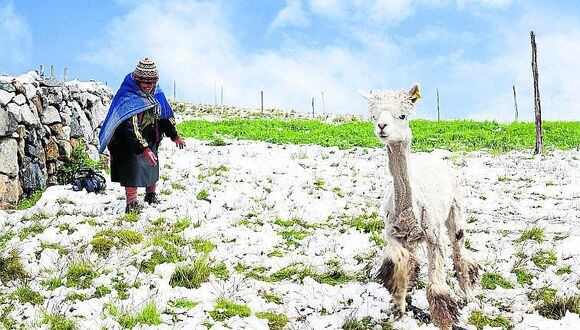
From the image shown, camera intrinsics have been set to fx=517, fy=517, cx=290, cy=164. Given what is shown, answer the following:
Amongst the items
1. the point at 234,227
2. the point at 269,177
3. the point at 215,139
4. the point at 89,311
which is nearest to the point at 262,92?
the point at 215,139

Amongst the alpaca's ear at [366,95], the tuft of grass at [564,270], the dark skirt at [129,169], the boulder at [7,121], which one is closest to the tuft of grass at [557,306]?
the tuft of grass at [564,270]

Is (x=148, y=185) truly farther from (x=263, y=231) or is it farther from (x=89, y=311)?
(x=89, y=311)

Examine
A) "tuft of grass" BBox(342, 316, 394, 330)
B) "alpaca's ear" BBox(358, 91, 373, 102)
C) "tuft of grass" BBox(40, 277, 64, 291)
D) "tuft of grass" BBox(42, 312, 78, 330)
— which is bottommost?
"tuft of grass" BBox(342, 316, 394, 330)

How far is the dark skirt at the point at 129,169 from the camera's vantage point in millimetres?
9141

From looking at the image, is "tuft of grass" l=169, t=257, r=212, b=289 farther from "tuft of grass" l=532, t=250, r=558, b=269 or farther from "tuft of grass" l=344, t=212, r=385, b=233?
"tuft of grass" l=532, t=250, r=558, b=269

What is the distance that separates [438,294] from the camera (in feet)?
15.3

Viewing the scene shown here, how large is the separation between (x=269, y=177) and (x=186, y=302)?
685 cm

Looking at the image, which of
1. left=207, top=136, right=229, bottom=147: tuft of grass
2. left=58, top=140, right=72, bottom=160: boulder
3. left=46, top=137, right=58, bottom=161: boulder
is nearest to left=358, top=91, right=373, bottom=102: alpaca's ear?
left=46, top=137, right=58, bottom=161: boulder

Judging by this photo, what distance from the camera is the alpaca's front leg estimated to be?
4629mm

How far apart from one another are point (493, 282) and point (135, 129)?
6.10 m

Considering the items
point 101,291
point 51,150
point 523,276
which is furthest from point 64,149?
point 523,276

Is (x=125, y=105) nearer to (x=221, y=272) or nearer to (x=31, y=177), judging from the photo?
(x=31, y=177)

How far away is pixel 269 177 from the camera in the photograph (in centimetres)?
1220

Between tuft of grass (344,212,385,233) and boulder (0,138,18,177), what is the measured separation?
6.68 metres
